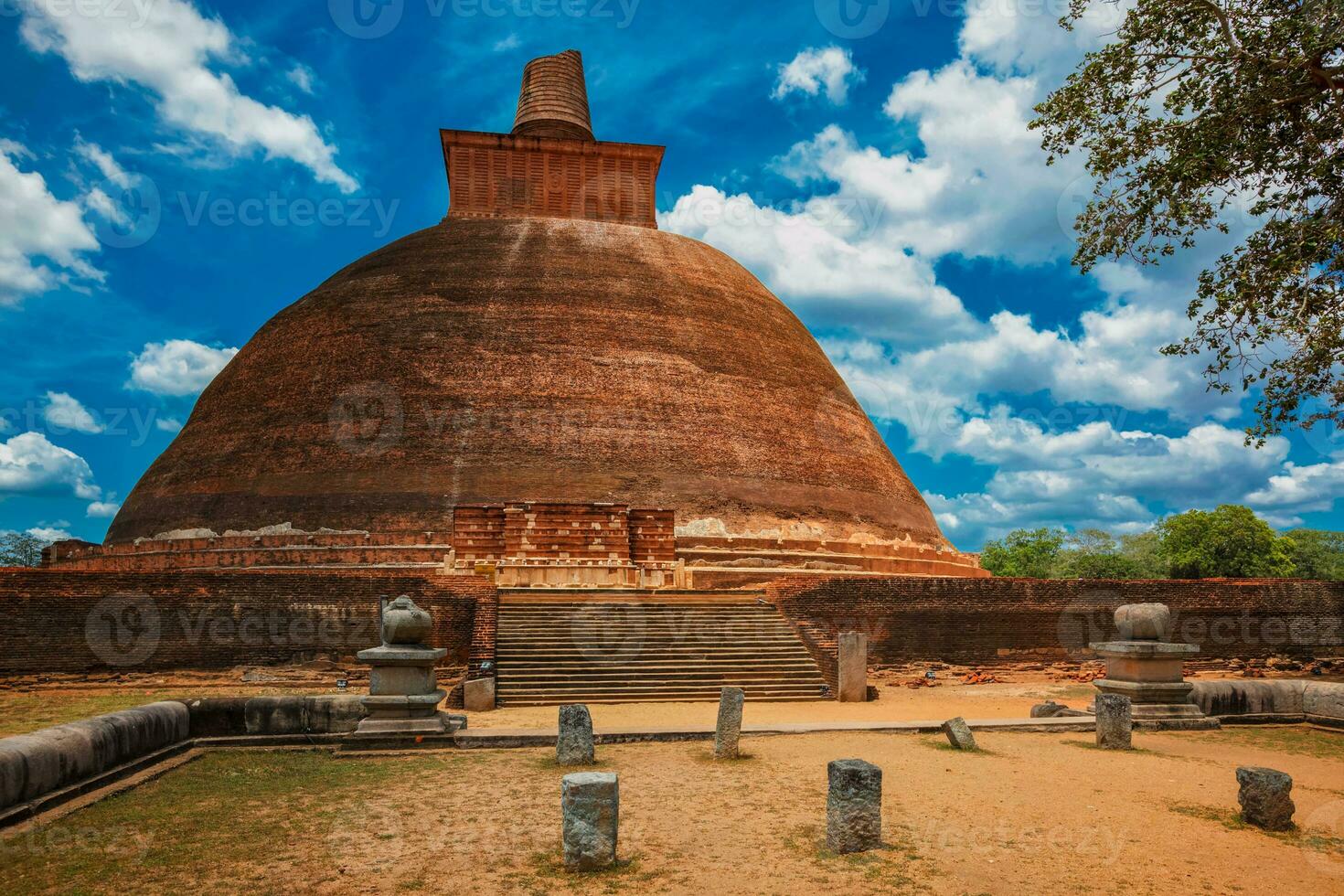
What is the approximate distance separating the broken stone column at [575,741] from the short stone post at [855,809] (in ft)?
9.60

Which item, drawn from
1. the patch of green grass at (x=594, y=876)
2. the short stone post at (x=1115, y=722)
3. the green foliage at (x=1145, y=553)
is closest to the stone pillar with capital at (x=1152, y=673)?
the short stone post at (x=1115, y=722)

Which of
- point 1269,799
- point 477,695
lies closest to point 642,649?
point 477,695

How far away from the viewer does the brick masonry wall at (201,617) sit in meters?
12.5

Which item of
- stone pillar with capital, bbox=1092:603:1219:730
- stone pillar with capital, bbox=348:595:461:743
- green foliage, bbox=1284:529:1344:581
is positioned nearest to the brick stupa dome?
stone pillar with capital, bbox=348:595:461:743

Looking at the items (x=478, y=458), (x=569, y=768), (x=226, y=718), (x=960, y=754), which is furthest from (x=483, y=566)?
(x=960, y=754)

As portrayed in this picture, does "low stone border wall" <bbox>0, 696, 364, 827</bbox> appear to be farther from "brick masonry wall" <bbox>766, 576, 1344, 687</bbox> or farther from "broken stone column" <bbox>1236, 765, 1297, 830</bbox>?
"brick masonry wall" <bbox>766, 576, 1344, 687</bbox>

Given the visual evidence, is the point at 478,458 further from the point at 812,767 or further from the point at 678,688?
the point at 812,767

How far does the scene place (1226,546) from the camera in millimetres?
37469

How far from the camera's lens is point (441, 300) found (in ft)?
74.0

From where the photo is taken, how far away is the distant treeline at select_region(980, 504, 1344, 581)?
37438 mm

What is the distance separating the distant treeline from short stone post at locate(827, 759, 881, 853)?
29.0 metres

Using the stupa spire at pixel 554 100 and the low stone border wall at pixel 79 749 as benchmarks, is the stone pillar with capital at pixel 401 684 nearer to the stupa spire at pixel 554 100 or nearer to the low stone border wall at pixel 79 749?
the low stone border wall at pixel 79 749

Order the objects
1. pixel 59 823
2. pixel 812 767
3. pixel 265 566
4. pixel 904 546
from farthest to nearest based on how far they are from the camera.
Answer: pixel 904 546
pixel 265 566
pixel 812 767
pixel 59 823

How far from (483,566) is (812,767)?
9669 mm
